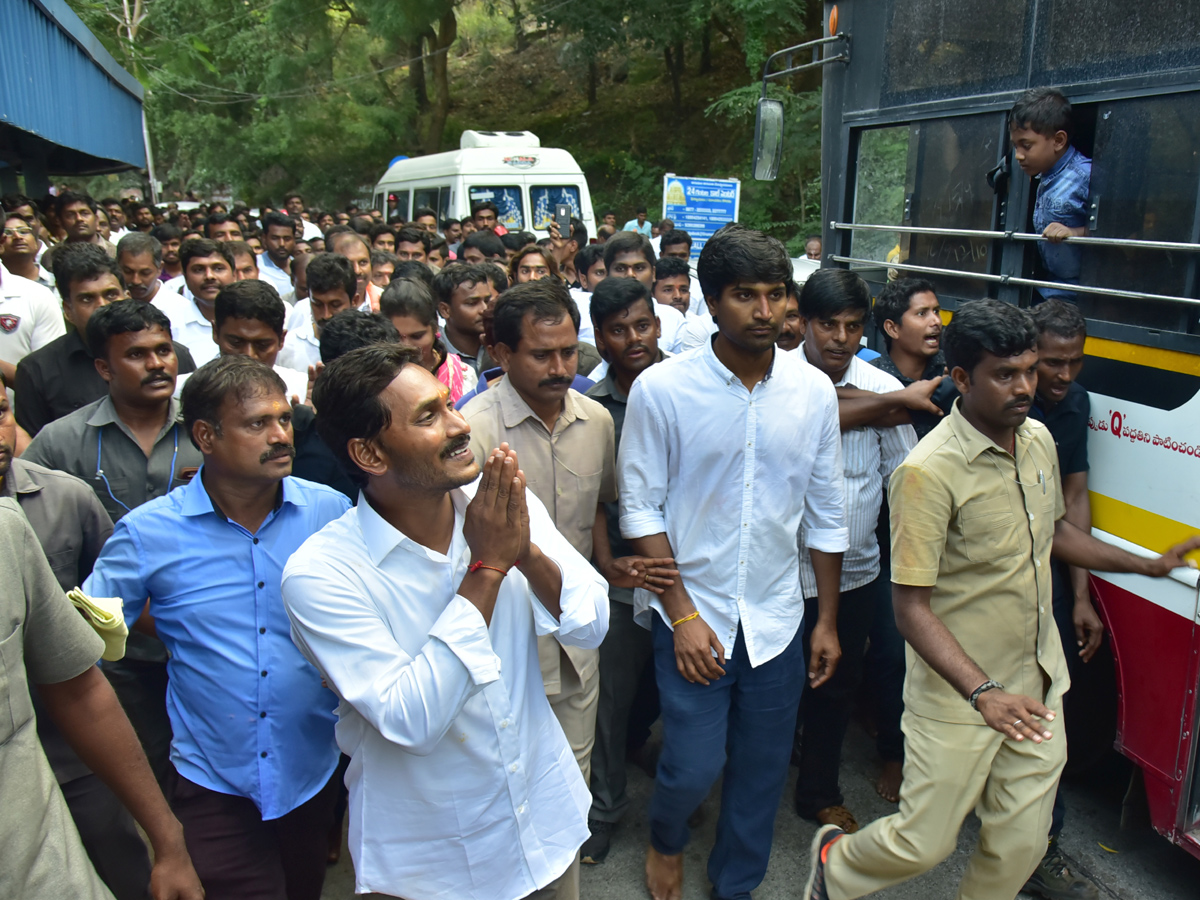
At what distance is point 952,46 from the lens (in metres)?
3.75

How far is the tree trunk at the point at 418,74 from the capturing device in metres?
29.4

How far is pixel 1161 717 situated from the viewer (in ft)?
9.49

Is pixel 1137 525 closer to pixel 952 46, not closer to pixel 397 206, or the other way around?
pixel 952 46

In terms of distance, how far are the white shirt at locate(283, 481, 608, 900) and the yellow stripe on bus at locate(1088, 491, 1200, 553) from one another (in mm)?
1833

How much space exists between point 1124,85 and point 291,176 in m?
31.9

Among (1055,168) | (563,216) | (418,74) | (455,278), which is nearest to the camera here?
(1055,168)

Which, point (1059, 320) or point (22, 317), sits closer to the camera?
point (1059, 320)

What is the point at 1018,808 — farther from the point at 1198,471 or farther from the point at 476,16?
the point at 476,16

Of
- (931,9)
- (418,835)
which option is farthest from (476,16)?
(418,835)

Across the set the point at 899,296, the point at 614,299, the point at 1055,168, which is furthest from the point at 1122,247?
the point at 614,299

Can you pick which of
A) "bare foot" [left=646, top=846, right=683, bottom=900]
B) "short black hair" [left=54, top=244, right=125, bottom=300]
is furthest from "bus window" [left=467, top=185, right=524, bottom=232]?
"bare foot" [left=646, top=846, right=683, bottom=900]

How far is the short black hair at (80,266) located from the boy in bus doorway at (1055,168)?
146 inches

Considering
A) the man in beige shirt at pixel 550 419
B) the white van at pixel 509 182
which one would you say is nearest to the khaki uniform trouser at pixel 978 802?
the man in beige shirt at pixel 550 419

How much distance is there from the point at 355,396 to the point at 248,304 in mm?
2097
